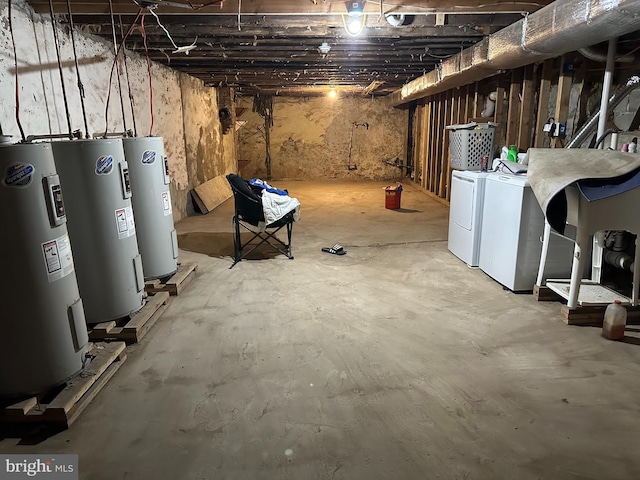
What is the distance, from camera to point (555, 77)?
165 inches

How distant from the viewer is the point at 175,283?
3141 mm

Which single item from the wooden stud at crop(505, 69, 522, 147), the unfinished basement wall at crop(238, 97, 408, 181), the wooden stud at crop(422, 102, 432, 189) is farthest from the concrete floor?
the unfinished basement wall at crop(238, 97, 408, 181)

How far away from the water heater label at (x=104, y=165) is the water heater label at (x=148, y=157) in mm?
612

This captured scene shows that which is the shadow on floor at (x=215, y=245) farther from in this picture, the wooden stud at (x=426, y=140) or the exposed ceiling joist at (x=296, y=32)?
the wooden stud at (x=426, y=140)

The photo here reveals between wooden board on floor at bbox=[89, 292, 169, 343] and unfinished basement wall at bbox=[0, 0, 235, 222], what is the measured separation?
124 centimetres

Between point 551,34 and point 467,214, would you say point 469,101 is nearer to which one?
point 467,214

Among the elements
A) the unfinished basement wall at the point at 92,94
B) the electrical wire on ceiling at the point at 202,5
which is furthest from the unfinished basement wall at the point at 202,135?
the electrical wire on ceiling at the point at 202,5

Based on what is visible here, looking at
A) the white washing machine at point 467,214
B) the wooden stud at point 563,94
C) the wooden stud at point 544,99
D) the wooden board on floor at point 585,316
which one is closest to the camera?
the wooden board on floor at point 585,316

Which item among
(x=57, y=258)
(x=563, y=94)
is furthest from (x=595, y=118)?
(x=57, y=258)

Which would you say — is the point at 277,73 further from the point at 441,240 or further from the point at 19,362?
the point at 19,362

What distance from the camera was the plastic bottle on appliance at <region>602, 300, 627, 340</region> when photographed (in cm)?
237

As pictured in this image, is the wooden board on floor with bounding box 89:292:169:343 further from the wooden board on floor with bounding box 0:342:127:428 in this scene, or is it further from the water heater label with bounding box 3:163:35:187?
the water heater label with bounding box 3:163:35:187

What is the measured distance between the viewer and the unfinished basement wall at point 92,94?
2812 mm

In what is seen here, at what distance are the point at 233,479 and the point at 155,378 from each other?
83cm
